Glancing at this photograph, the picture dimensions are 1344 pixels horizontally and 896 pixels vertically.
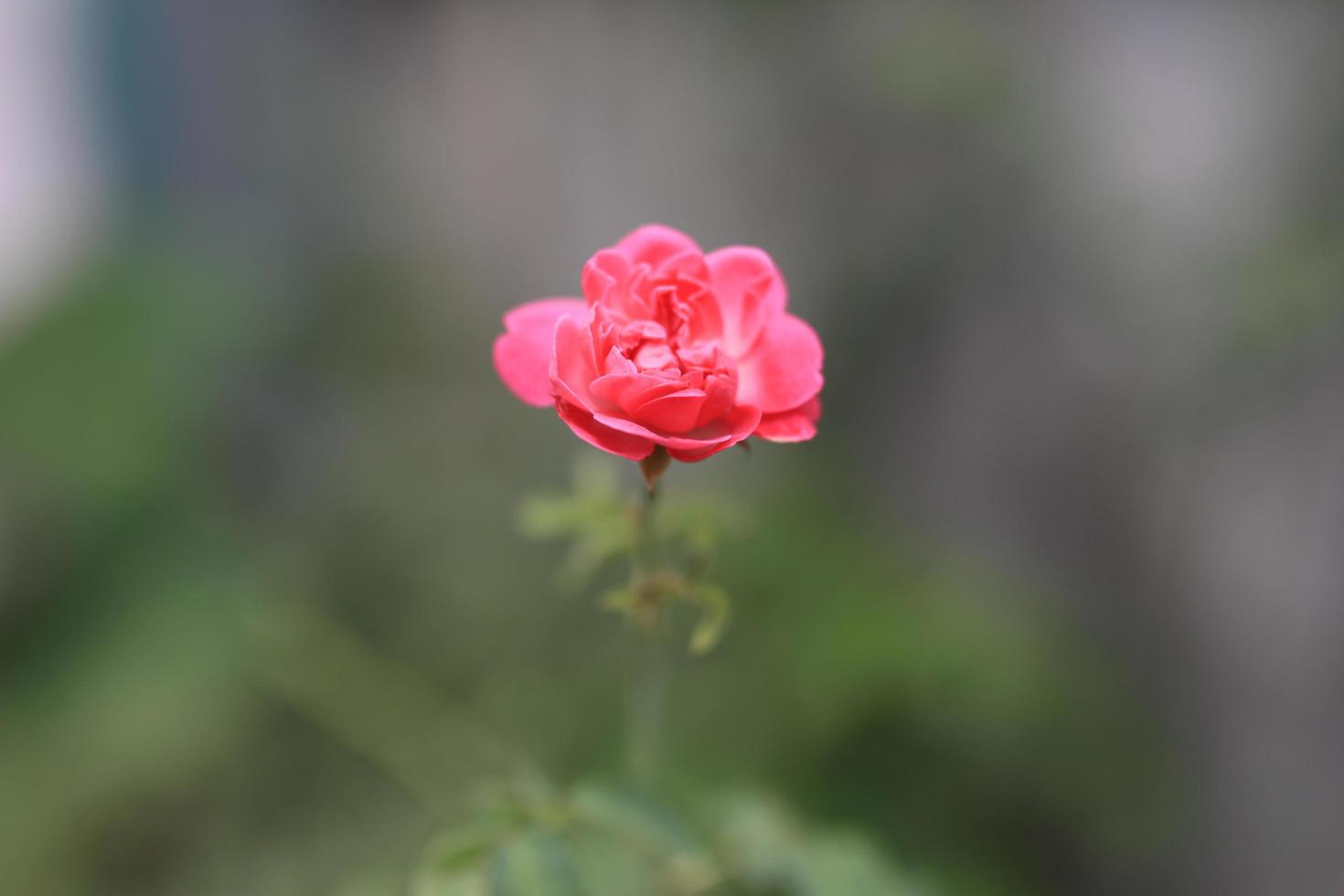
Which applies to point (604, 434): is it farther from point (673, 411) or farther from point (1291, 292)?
point (1291, 292)

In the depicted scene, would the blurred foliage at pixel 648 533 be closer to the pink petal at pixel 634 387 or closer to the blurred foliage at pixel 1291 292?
the pink petal at pixel 634 387

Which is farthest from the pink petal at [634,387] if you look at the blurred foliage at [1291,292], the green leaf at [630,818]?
the blurred foliage at [1291,292]

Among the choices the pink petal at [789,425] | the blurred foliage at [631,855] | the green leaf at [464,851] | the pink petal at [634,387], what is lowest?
the green leaf at [464,851]

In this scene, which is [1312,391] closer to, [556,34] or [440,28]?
[556,34]

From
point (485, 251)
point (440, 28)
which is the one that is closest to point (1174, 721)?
point (485, 251)

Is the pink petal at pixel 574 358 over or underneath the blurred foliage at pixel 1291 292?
underneath

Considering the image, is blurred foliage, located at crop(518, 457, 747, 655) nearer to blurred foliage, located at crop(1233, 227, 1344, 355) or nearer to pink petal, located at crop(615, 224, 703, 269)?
pink petal, located at crop(615, 224, 703, 269)

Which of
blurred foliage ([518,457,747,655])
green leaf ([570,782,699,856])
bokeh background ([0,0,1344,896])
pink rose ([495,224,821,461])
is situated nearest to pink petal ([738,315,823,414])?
pink rose ([495,224,821,461])
